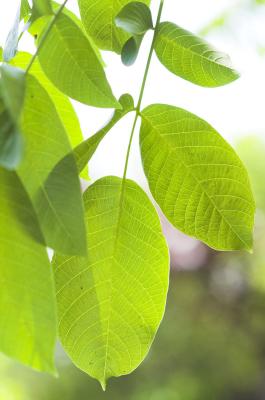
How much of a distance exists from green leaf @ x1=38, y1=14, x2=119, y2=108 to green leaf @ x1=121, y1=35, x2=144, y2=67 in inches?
1.1

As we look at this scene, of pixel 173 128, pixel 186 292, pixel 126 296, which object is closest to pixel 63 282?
pixel 126 296

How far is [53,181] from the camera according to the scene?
0.44 metres

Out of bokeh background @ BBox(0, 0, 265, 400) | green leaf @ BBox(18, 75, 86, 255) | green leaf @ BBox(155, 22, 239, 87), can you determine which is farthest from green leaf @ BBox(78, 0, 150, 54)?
bokeh background @ BBox(0, 0, 265, 400)

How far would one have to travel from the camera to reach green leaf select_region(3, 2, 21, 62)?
1.76 ft

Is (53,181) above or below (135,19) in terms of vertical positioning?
below

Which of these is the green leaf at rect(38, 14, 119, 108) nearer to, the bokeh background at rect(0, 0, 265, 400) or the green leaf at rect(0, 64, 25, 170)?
the green leaf at rect(0, 64, 25, 170)

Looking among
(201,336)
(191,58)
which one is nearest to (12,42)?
(191,58)

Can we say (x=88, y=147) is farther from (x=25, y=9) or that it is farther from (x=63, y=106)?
(x=25, y=9)

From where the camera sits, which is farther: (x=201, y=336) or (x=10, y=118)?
(x=201, y=336)

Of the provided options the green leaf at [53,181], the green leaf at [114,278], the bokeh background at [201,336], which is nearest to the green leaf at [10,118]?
the green leaf at [53,181]

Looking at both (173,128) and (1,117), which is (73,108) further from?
(1,117)

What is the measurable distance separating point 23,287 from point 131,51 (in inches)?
8.8

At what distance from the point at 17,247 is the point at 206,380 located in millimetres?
4592

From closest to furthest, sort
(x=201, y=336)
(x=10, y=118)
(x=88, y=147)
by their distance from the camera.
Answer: (x=10, y=118) → (x=88, y=147) → (x=201, y=336)
